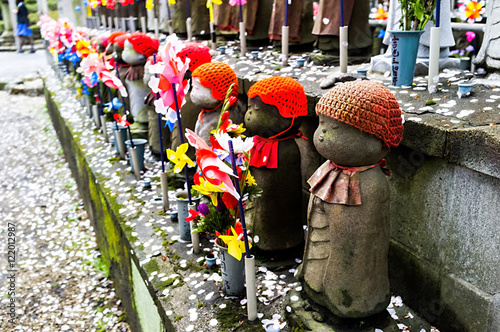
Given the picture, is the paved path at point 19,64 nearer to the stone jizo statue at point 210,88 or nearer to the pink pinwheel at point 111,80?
the pink pinwheel at point 111,80

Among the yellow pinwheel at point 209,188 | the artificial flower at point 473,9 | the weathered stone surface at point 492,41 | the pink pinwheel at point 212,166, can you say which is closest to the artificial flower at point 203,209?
the yellow pinwheel at point 209,188

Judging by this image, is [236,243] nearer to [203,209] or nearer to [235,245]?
[235,245]

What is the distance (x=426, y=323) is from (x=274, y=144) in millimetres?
1333

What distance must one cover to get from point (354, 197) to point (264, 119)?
0.86 m

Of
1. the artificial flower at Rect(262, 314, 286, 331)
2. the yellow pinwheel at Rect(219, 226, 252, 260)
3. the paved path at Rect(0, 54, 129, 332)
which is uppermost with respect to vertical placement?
the yellow pinwheel at Rect(219, 226, 252, 260)

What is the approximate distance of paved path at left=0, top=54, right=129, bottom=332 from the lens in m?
4.07

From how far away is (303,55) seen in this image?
545 centimetres

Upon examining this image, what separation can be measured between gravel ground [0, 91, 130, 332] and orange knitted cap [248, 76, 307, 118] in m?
2.38

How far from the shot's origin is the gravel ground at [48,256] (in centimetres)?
407

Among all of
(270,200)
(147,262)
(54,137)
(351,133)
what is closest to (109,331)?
(147,262)

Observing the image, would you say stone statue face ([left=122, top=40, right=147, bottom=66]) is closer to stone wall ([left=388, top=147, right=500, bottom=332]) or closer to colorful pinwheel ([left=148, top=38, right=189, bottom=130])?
colorful pinwheel ([left=148, top=38, right=189, bottom=130])

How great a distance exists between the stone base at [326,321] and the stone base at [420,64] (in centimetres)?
219

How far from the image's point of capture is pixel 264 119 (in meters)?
2.75

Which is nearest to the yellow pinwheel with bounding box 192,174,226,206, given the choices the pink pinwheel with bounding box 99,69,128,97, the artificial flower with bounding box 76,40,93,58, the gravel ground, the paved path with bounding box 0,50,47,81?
the pink pinwheel with bounding box 99,69,128,97
